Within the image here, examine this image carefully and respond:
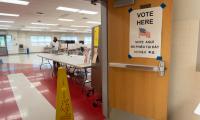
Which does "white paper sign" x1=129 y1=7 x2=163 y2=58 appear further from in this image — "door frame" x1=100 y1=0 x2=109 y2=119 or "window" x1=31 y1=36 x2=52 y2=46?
"window" x1=31 y1=36 x2=52 y2=46

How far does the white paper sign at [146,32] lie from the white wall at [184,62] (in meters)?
0.22

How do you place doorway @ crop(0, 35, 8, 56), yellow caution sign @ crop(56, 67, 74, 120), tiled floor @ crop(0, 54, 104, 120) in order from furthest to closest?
1. doorway @ crop(0, 35, 8, 56)
2. tiled floor @ crop(0, 54, 104, 120)
3. yellow caution sign @ crop(56, 67, 74, 120)

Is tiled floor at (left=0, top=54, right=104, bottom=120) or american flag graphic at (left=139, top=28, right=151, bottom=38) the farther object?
tiled floor at (left=0, top=54, right=104, bottom=120)

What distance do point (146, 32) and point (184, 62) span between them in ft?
1.92

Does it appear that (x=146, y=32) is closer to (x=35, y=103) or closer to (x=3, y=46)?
(x=35, y=103)

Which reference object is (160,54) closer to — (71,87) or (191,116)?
(191,116)

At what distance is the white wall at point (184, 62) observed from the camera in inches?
68.6

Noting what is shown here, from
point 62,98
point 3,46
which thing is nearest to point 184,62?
point 62,98

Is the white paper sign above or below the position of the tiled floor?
above

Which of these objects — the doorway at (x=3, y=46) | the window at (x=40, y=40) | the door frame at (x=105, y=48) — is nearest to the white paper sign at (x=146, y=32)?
the door frame at (x=105, y=48)

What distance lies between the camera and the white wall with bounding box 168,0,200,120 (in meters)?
1.74

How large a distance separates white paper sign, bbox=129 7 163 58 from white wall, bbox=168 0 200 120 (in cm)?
22

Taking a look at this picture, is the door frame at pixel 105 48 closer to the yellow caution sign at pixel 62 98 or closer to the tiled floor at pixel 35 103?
the tiled floor at pixel 35 103

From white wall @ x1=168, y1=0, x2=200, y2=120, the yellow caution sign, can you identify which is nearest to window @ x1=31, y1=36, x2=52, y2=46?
the yellow caution sign
